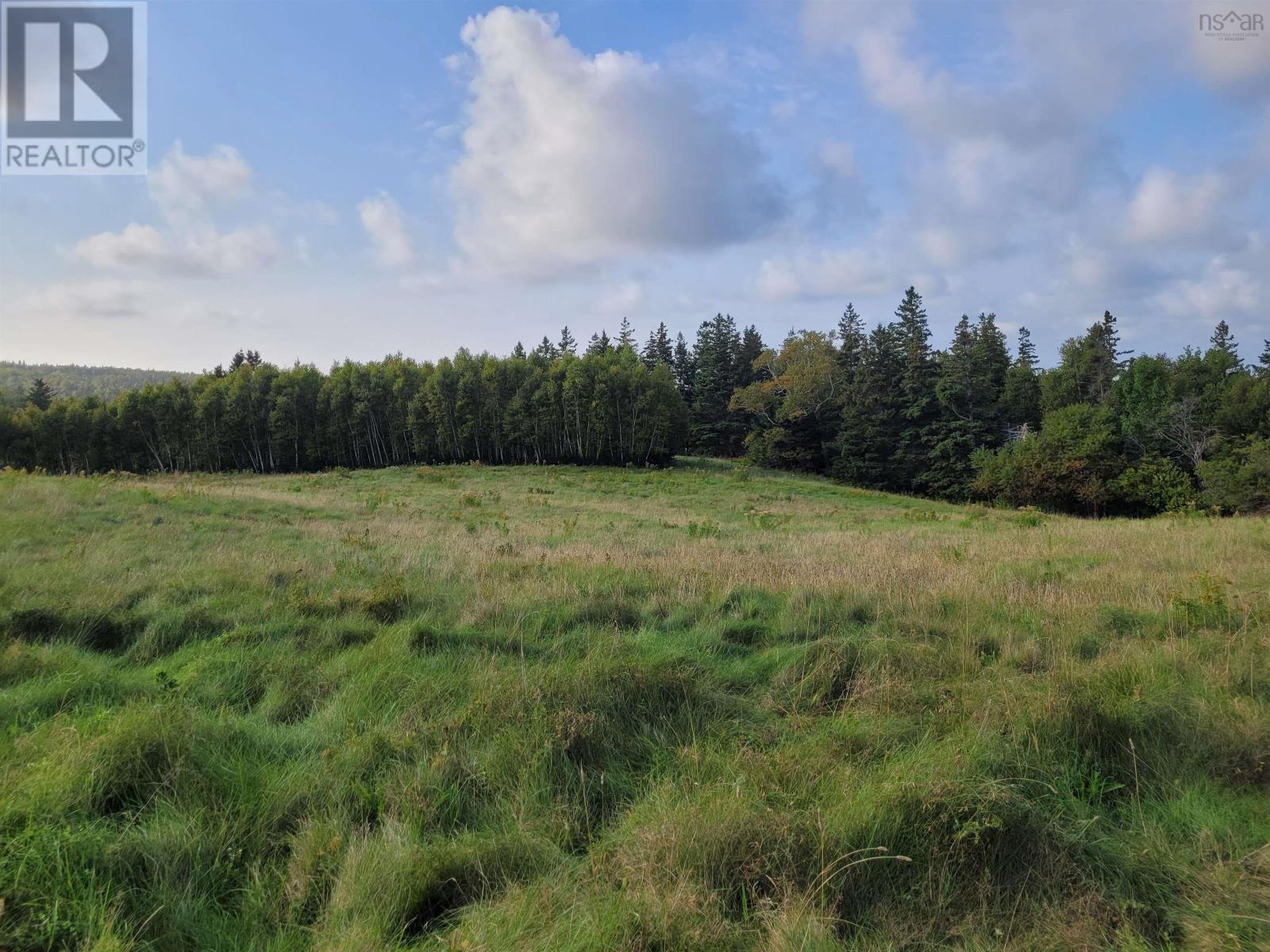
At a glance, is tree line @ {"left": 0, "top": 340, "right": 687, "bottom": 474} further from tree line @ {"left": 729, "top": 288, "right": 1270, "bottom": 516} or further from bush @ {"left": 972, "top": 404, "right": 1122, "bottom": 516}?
bush @ {"left": 972, "top": 404, "right": 1122, "bottom": 516}

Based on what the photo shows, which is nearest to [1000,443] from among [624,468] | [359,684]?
[624,468]

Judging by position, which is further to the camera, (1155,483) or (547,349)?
(547,349)

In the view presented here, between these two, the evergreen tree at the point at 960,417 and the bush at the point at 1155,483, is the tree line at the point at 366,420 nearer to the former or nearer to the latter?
the evergreen tree at the point at 960,417

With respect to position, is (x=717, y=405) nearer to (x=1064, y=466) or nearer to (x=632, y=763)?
(x=1064, y=466)

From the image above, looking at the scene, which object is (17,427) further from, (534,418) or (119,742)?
(119,742)

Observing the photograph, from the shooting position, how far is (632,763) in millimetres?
3844

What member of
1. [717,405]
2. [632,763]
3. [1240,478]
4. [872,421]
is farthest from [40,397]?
[1240,478]

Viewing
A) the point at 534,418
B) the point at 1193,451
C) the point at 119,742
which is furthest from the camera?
the point at 534,418

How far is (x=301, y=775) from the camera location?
349 centimetres

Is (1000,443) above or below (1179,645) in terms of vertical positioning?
above

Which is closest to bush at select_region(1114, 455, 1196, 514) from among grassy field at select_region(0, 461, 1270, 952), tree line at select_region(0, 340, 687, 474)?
tree line at select_region(0, 340, 687, 474)

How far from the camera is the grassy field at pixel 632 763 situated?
2658mm

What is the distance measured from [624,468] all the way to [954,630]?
145 feet

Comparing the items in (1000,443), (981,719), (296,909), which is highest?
(1000,443)
